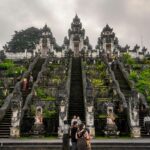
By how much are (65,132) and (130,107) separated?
933cm

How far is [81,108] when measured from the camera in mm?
23641

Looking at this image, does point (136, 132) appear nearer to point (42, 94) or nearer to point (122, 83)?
point (42, 94)

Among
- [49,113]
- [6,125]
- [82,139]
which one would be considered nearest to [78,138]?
[82,139]

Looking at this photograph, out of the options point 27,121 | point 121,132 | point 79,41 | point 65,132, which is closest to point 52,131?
point 27,121

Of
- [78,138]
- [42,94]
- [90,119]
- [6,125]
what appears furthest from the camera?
[42,94]

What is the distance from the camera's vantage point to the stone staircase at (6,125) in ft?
66.9

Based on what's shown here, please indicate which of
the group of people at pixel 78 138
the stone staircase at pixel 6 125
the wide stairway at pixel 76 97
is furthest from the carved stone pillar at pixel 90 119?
the group of people at pixel 78 138

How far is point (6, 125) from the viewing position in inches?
840

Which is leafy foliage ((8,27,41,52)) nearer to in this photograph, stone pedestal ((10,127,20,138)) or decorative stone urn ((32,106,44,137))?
decorative stone urn ((32,106,44,137))

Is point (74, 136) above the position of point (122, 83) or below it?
below

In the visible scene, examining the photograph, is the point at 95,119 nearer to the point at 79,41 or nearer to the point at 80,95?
the point at 80,95

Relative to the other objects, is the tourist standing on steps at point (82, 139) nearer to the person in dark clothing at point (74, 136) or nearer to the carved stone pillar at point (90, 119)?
the person in dark clothing at point (74, 136)

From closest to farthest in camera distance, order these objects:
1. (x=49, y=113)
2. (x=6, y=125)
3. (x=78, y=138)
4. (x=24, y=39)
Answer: (x=78, y=138) < (x=6, y=125) < (x=49, y=113) < (x=24, y=39)

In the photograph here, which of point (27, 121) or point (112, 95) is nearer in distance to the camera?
point (27, 121)
